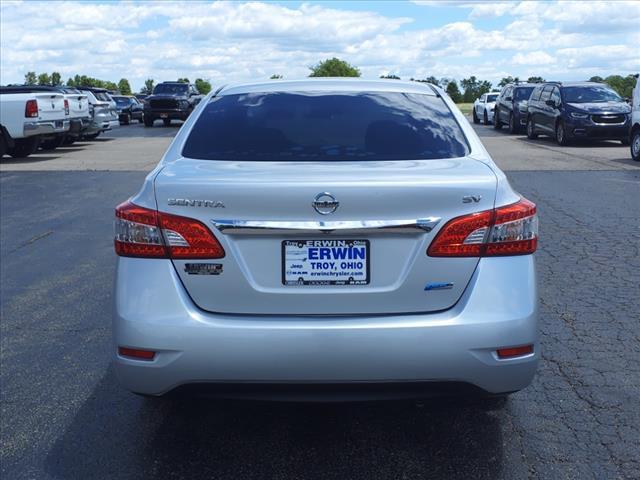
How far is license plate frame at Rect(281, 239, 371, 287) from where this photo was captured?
3.35 metres

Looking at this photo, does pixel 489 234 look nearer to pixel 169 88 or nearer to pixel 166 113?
pixel 166 113

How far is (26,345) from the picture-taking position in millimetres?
5688

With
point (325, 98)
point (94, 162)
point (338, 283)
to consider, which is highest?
point (325, 98)

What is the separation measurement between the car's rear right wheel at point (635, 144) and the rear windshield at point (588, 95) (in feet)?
20.4

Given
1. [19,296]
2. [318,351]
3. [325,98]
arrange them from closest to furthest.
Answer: [318,351]
[325,98]
[19,296]

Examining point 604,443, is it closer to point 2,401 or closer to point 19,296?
point 2,401

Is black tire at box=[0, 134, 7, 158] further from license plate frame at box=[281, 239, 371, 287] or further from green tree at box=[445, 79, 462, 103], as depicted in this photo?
green tree at box=[445, 79, 462, 103]

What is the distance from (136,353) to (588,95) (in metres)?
22.6

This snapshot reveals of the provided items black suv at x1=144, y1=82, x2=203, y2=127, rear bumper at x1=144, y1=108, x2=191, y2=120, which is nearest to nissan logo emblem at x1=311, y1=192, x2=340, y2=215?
black suv at x1=144, y1=82, x2=203, y2=127

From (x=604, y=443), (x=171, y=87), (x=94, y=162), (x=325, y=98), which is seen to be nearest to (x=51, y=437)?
(x=325, y=98)

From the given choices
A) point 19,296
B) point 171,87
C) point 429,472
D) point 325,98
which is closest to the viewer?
point 429,472

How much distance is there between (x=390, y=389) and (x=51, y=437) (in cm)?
181

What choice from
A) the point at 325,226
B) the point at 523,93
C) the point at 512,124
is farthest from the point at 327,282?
the point at 523,93

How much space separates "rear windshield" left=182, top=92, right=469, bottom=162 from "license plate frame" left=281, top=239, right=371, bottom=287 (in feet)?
1.98
